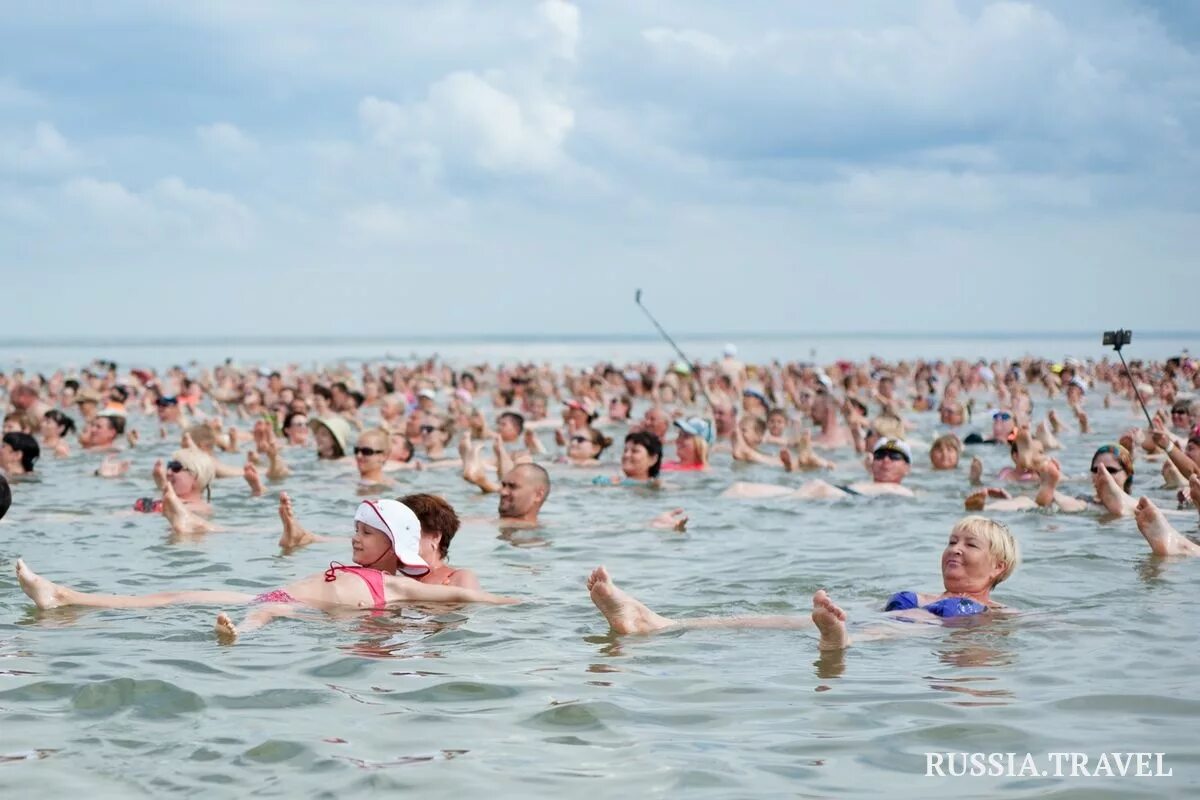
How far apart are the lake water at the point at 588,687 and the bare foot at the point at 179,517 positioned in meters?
0.29

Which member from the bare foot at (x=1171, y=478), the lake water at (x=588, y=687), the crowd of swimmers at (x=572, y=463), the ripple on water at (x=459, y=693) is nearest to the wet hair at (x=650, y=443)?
the crowd of swimmers at (x=572, y=463)

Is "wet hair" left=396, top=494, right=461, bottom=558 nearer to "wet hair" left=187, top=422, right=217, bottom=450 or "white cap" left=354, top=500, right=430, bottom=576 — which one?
"white cap" left=354, top=500, right=430, bottom=576

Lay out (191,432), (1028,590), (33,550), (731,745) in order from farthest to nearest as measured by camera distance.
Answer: (191,432), (33,550), (1028,590), (731,745)

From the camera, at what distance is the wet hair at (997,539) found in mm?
7914

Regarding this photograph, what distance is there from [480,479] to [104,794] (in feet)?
32.4

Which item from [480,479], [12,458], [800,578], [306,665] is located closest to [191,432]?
[12,458]

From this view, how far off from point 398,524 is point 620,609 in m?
1.58

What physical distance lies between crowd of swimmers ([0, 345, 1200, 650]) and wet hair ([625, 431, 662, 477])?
0.09ft

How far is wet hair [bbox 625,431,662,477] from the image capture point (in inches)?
611

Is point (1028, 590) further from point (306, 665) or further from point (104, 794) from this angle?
point (104, 794)

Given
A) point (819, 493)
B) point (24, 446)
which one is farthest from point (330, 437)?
point (819, 493)

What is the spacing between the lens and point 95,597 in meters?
8.11

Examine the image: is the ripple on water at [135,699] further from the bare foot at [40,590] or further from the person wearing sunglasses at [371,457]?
the person wearing sunglasses at [371,457]

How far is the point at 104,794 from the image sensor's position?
4918 mm
